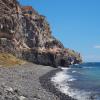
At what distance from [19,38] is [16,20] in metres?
10.9

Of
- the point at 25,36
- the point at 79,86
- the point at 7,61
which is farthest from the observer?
the point at 25,36

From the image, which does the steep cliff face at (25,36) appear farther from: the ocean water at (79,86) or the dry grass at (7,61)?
the ocean water at (79,86)

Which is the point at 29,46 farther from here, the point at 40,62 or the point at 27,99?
the point at 27,99

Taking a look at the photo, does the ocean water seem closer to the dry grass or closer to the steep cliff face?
the dry grass

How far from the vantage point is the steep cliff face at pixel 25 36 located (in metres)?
123

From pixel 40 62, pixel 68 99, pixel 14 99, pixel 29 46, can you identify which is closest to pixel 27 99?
pixel 14 99

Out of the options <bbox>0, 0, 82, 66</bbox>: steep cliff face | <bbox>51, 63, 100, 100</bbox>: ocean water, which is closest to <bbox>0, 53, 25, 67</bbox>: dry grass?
<bbox>0, 0, 82, 66</bbox>: steep cliff face

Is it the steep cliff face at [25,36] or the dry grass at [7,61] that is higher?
the steep cliff face at [25,36]

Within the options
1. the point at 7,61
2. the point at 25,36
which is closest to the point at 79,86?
the point at 7,61

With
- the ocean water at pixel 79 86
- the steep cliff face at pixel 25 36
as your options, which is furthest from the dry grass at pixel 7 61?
the ocean water at pixel 79 86

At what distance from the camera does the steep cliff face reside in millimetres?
122688

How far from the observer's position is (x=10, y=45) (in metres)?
120

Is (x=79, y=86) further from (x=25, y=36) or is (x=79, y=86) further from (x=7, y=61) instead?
(x=25, y=36)

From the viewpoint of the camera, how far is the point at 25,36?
162 m
